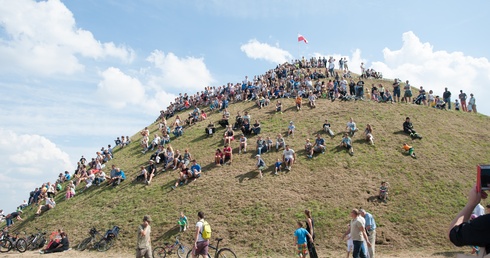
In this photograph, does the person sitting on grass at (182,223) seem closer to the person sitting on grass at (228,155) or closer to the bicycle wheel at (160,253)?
the bicycle wheel at (160,253)

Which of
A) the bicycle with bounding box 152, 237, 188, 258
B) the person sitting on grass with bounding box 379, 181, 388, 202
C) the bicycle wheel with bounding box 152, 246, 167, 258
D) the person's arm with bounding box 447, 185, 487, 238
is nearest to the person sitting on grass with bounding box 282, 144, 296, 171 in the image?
the person sitting on grass with bounding box 379, 181, 388, 202

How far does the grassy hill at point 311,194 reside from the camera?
18.6 metres

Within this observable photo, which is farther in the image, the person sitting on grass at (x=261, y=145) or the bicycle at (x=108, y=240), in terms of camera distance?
the person sitting on grass at (x=261, y=145)

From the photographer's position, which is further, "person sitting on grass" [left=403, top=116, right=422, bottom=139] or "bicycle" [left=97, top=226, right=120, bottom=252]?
"person sitting on grass" [left=403, top=116, right=422, bottom=139]

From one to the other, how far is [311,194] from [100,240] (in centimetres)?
1261

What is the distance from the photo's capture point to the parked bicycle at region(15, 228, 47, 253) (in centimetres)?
2112

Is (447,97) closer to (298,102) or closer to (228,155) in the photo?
(298,102)

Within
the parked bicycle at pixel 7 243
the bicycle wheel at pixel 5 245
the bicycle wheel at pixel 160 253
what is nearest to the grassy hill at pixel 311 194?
the bicycle wheel at pixel 160 253

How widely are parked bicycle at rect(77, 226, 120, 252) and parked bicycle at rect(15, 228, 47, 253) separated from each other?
3.11 m

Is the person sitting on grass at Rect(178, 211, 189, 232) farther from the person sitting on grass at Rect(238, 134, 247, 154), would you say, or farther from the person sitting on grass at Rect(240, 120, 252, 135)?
the person sitting on grass at Rect(240, 120, 252, 135)

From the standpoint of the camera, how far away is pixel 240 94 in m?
39.9

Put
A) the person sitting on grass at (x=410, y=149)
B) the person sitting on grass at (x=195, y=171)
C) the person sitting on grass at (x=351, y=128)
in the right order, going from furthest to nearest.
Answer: the person sitting on grass at (x=351, y=128) < the person sitting on grass at (x=410, y=149) < the person sitting on grass at (x=195, y=171)

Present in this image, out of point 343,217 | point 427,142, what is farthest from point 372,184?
point 427,142

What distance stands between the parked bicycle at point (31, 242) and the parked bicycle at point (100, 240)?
311 centimetres
